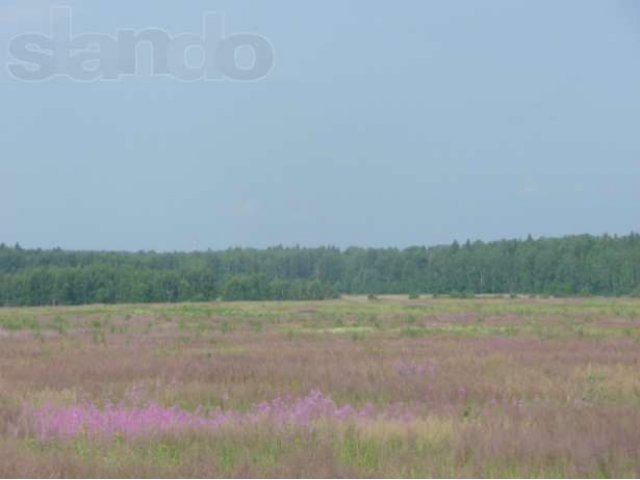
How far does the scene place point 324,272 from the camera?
539ft

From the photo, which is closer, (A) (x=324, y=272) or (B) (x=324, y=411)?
(B) (x=324, y=411)

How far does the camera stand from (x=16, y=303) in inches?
4257

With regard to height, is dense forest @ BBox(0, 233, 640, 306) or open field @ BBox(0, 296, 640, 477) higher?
dense forest @ BBox(0, 233, 640, 306)

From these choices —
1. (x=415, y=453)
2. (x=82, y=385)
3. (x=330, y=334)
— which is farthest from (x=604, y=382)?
(x=330, y=334)

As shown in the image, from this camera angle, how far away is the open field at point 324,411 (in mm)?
8461

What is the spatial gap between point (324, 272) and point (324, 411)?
502 ft

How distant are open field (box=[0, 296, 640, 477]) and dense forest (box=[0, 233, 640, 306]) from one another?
8998 cm

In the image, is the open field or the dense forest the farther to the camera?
the dense forest

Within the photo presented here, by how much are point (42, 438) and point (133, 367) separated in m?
7.51

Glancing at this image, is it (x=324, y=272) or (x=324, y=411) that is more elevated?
(x=324, y=272)

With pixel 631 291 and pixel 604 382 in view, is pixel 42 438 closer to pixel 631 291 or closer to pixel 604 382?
pixel 604 382

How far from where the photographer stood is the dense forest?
110312 millimetres

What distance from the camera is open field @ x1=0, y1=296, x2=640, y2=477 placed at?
846cm

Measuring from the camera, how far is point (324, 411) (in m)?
11.1
